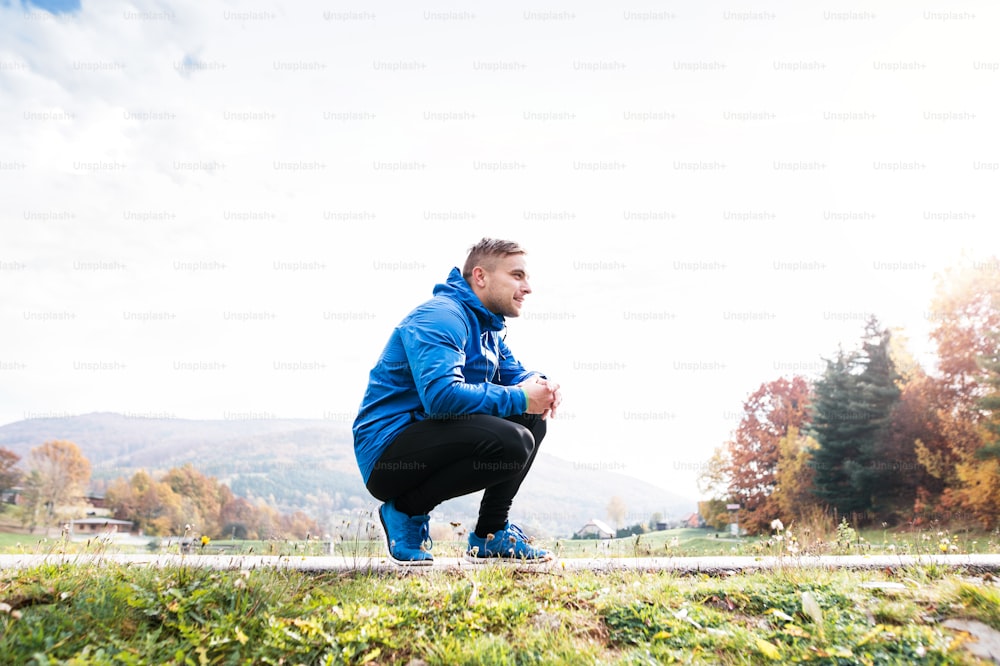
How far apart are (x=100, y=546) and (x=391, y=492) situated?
2127 millimetres

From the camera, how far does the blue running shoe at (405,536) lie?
171 inches

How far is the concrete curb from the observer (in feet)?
13.8

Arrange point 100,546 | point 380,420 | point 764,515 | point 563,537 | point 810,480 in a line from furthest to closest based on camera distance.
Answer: point 764,515
point 810,480
point 563,537
point 100,546
point 380,420

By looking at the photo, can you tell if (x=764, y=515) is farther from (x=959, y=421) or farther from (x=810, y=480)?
(x=959, y=421)

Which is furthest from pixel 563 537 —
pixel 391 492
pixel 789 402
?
pixel 789 402

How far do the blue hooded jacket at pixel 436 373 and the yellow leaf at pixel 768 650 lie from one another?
182cm

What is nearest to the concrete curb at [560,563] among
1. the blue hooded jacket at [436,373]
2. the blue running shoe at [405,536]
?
the blue running shoe at [405,536]

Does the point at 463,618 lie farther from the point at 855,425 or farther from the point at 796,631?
the point at 855,425

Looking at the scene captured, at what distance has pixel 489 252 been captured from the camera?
462 centimetres

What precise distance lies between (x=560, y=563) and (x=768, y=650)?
1850 mm

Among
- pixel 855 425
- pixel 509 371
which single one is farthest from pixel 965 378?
pixel 509 371

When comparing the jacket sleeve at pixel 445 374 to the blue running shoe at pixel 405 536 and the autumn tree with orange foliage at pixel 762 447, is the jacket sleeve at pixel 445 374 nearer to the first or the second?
the blue running shoe at pixel 405 536

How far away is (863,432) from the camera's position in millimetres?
25141

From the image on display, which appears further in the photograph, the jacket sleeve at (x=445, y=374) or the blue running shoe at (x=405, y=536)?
the blue running shoe at (x=405, y=536)
